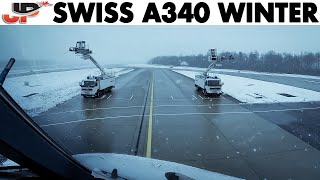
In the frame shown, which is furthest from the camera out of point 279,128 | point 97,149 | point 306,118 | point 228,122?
point 306,118

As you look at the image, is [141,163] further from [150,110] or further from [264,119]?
[150,110]

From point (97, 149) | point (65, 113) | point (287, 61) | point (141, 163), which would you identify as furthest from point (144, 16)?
point (287, 61)

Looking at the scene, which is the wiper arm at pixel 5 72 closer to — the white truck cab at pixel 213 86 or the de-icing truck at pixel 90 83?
the de-icing truck at pixel 90 83

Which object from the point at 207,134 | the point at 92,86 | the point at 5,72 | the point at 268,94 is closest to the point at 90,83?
the point at 92,86

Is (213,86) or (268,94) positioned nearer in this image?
(213,86)

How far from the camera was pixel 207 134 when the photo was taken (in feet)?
40.3

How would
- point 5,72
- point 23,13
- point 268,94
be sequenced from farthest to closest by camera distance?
point 268,94
point 23,13
point 5,72

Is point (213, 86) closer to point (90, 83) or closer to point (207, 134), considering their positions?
point (90, 83)

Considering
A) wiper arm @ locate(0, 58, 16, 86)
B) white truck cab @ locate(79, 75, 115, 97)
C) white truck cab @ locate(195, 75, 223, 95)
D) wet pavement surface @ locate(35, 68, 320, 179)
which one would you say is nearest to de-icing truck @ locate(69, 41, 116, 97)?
white truck cab @ locate(79, 75, 115, 97)

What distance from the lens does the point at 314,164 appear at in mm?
8531

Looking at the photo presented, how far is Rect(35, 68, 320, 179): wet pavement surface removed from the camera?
8727 millimetres

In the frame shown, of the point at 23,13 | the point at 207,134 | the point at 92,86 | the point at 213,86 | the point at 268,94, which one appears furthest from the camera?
the point at 268,94

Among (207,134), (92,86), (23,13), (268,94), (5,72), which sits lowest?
(207,134)

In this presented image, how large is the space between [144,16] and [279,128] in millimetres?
10204
